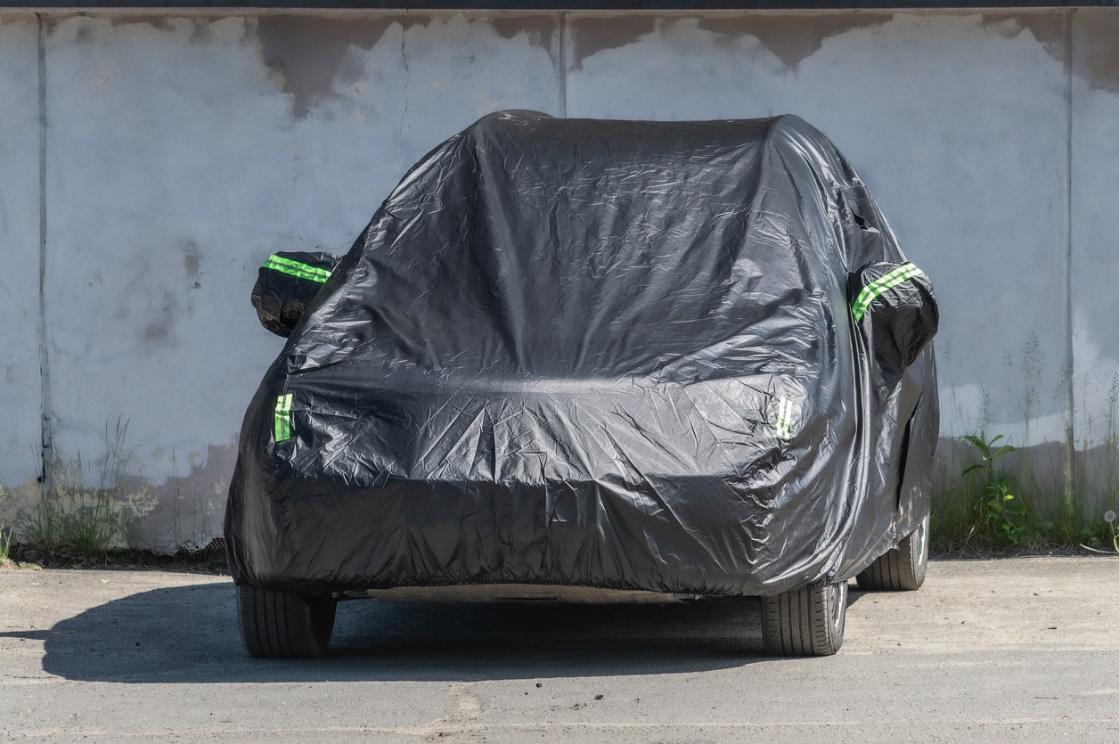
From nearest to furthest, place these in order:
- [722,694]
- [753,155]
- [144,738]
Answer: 1. [144,738]
2. [722,694]
3. [753,155]

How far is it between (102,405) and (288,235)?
1.29 metres

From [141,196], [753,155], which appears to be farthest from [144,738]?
[141,196]

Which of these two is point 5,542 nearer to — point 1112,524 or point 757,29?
point 757,29

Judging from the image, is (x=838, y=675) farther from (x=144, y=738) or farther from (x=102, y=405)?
(x=102, y=405)

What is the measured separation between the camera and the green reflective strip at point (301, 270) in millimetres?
5836

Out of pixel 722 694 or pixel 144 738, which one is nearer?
pixel 144 738

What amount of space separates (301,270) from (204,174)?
10.0 feet

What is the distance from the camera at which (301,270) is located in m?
5.86

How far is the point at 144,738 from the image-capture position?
4.36 metres

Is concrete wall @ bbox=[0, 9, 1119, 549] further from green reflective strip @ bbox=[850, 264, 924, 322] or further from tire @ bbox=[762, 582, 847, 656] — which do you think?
tire @ bbox=[762, 582, 847, 656]

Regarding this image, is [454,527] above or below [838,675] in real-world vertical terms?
above

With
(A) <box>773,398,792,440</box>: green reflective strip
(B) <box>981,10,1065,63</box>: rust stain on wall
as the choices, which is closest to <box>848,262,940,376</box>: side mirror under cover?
(A) <box>773,398,792,440</box>: green reflective strip

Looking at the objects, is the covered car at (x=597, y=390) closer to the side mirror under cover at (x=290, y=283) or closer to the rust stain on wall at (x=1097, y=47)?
the side mirror under cover at (x=290, y=283)

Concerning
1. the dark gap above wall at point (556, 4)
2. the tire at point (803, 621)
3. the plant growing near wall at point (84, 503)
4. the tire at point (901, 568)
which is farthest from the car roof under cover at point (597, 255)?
the plant growing near wall at point (84, 503)
